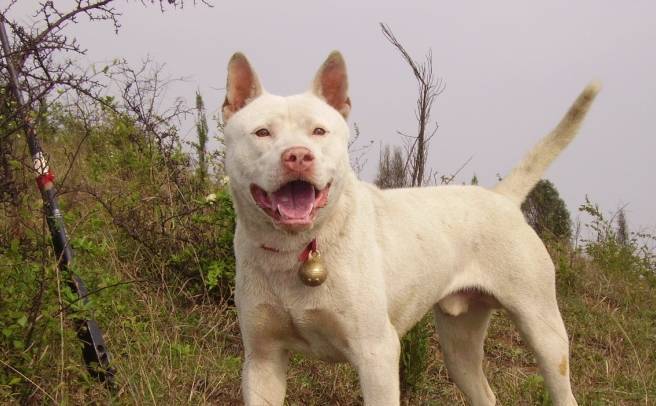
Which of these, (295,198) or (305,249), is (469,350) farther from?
(295,198)

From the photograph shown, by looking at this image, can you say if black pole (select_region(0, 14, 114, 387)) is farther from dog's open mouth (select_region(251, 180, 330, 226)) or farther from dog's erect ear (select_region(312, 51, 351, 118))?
dog's erect ear (select_region(312, 51, 351, 118))

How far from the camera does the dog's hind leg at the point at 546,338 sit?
12.6ft

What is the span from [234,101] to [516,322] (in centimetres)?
190

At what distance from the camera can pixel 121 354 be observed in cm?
408

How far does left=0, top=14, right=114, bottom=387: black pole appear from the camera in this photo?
357 cm

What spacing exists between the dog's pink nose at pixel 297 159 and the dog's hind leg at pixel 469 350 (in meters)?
1.89

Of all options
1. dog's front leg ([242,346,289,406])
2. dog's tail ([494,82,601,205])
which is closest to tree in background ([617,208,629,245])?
dog's tail ([494,82,601,205])

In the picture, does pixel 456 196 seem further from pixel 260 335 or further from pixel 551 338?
pixel 260 335

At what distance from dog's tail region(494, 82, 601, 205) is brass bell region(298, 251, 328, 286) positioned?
165cm

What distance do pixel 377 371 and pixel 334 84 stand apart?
1280 millimetres

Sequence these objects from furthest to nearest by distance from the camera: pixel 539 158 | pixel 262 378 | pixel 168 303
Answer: pixel 168 303
pixel 539 158
pixel 262 378

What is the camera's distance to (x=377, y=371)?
2.99 metres

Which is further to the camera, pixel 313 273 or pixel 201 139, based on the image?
pixel 201 139

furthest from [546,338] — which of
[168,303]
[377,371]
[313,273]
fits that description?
[168,303]
